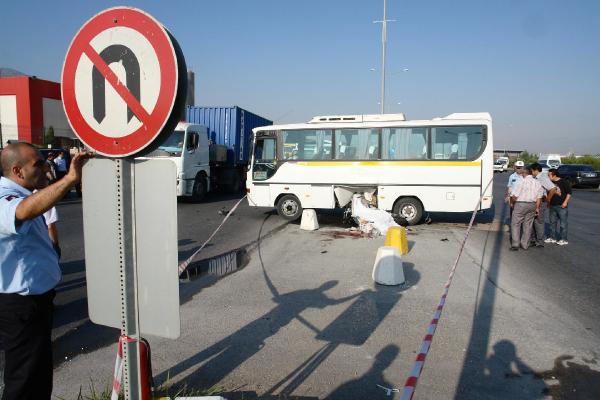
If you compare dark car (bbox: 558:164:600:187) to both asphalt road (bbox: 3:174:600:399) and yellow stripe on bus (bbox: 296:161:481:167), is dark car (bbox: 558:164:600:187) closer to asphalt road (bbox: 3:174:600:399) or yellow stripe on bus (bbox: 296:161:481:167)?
yellow stripe on bus (bbox: 296:161:481:167)

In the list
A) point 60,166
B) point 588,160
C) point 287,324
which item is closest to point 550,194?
point 287,324

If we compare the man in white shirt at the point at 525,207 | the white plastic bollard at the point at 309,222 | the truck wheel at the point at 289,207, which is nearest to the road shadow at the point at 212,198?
the truck wheel at the point at 289,207

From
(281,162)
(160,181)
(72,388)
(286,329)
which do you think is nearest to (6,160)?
(160,181)

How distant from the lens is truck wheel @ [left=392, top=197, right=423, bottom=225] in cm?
1241

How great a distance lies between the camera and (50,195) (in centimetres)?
205

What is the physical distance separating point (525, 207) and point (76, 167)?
928 cm

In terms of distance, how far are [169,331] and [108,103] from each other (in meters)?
1.12

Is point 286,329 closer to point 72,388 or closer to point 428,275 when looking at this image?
point 72,388

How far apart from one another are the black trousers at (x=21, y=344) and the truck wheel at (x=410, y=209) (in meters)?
11.0

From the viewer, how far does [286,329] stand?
4723 millimetres

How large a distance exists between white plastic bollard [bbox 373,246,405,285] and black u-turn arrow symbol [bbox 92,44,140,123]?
5.03 m

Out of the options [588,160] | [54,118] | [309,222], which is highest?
[54,118]

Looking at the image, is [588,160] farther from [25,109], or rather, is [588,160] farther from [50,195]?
[25,109]

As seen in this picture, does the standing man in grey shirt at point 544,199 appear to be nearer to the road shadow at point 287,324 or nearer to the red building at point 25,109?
the road shadow at point 287,324
